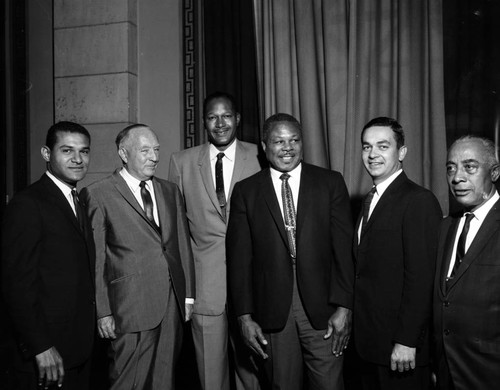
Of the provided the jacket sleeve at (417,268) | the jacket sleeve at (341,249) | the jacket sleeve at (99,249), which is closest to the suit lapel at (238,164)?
the jacket sleeve at (341,249)

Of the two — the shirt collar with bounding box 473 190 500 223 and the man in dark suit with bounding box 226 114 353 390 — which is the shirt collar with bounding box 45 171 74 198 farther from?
the shirt collar with bounding box 473 190 500 223

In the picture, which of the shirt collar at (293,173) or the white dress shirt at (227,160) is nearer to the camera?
the shirt collar at (293,173)

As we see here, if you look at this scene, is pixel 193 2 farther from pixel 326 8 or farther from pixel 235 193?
pixel 235 193

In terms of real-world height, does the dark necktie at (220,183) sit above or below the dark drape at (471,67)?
below

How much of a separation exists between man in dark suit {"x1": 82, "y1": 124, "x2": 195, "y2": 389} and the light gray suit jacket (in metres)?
0.18

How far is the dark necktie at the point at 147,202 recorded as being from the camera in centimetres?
256

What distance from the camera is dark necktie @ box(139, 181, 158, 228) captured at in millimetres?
2564

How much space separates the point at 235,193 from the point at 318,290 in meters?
0.61

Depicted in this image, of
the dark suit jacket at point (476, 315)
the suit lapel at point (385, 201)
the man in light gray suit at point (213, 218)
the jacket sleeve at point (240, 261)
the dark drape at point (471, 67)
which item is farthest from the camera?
the dark drape at point (471, 67)

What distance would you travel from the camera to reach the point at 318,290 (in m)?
2.34

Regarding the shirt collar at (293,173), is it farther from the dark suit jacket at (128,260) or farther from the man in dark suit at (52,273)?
the man in dark suit at (52,273)

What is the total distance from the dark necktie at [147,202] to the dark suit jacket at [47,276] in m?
0.36

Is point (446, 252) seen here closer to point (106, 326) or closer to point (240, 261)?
point (240, 261)

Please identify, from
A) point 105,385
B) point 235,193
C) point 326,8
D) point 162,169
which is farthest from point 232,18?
point 105,385
